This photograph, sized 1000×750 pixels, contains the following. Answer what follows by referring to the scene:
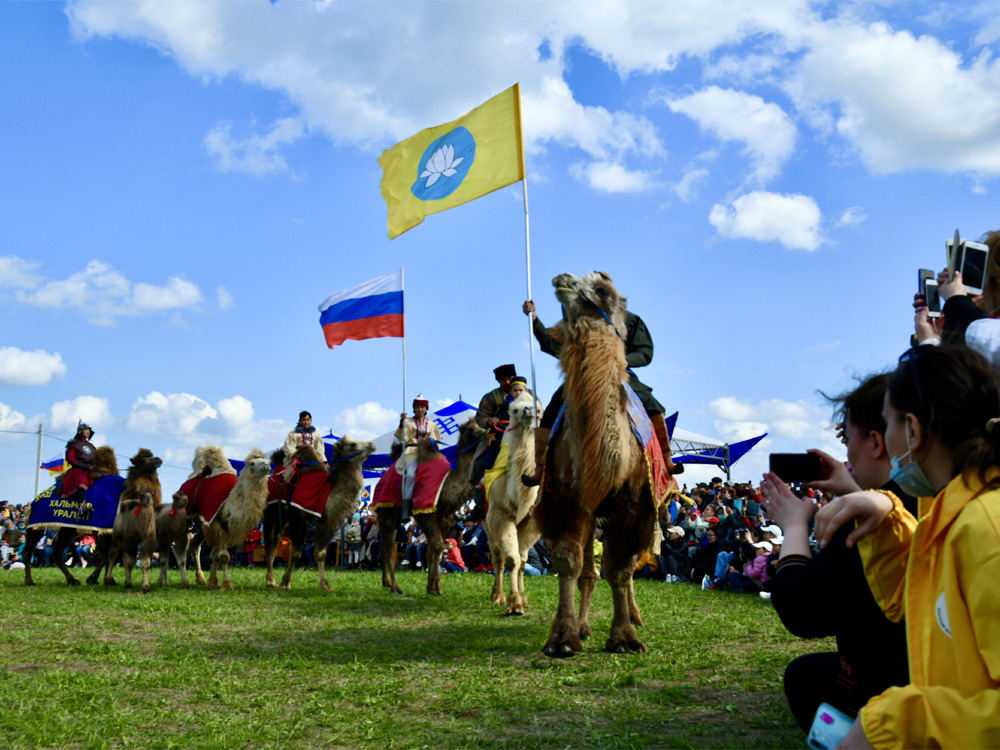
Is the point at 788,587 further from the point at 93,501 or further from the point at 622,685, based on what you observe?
the point at 93,501

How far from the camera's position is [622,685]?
16.8 ft

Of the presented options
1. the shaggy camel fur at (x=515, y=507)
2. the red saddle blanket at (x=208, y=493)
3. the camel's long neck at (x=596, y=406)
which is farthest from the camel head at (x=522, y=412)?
the red saddle blanket at (x=208, y=493)

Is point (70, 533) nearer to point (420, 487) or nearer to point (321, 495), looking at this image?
point (321, 495)

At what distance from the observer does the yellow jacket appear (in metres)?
1.70

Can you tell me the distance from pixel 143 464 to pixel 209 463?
3.56 ft

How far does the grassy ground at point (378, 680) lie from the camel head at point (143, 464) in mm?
3970

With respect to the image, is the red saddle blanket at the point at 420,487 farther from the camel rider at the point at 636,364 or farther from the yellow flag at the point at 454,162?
the camel rider at the point at 636,364

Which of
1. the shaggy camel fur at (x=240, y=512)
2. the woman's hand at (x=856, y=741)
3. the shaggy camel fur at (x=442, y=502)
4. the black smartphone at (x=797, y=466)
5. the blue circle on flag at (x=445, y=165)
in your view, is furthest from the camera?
the shaggy camel fur at (x=240, y=512)

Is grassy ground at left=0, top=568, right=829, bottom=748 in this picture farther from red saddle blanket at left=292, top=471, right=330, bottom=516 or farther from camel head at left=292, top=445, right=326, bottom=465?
camel head at left=292, top=445, right=326, bottom=465

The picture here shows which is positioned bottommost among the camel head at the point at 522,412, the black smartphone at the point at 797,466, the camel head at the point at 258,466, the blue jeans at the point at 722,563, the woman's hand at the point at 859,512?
the blue jeans at the point at 722,563

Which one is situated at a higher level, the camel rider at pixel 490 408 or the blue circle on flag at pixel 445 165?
the blue circle on flag at pixel 445 165

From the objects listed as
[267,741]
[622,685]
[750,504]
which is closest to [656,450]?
[622,685]

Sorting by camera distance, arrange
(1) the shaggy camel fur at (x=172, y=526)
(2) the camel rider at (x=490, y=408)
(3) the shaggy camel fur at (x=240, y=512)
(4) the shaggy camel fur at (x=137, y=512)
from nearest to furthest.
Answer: (2) the camel rider at (x=490, y=408) → (4) the shaggy camel fur at (x=137, y=512) → (3) the shaggy camel fur at (x=240, y=512) → (1) the shaggy camel fur at (x=172, y=526)

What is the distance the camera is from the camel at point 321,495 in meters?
13.3
